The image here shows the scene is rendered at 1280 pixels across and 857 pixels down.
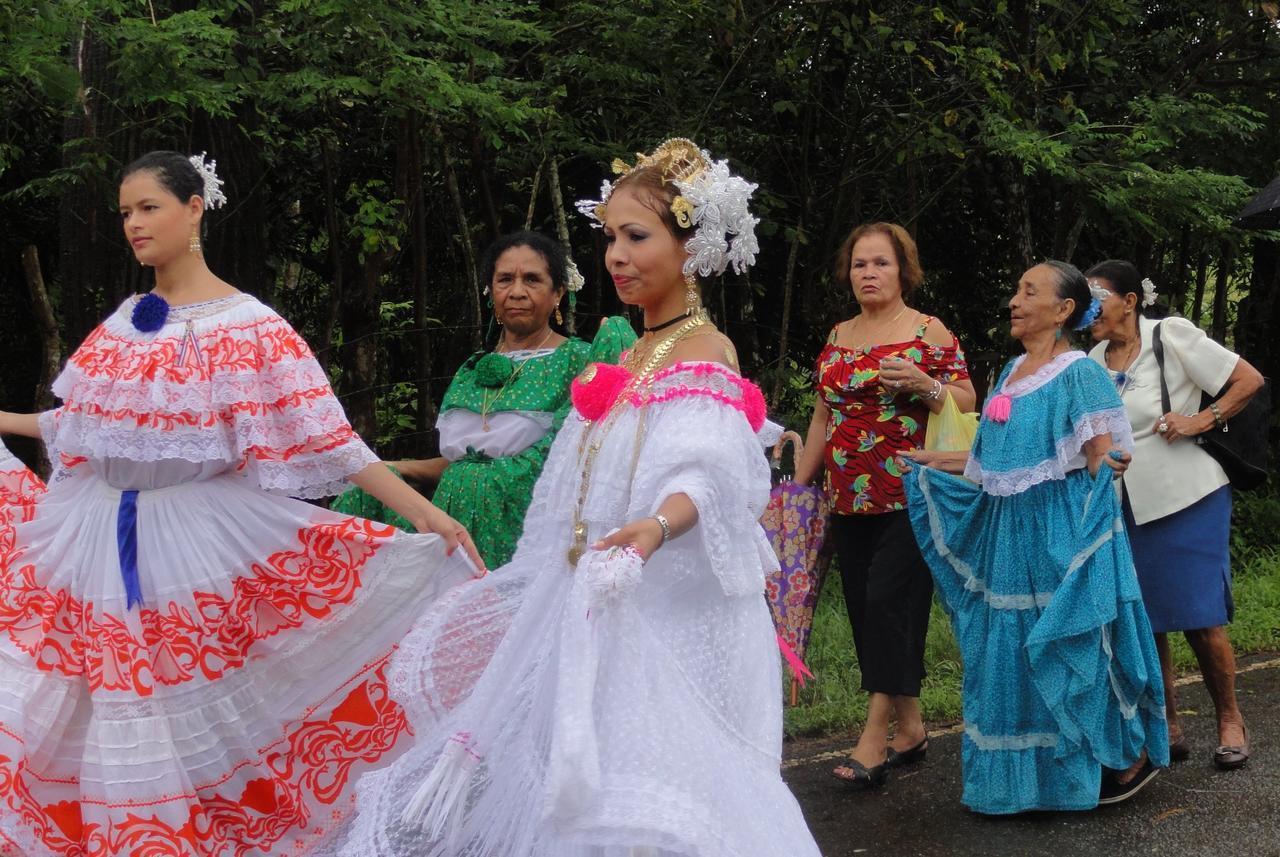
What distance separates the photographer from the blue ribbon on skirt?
4.00m

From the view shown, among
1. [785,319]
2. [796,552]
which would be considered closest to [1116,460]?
[796,552]

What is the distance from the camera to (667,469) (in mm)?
3322

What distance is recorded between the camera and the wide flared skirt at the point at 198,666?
Answer: 3.88 meters

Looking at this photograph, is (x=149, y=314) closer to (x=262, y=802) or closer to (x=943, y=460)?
(x=262, y=802)

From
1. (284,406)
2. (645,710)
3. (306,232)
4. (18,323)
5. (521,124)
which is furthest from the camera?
(18,323)

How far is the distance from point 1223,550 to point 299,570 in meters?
3.70

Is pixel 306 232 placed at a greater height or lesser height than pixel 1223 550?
greater

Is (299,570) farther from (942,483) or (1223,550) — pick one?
(1223,550)

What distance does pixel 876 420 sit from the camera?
5.54 metres

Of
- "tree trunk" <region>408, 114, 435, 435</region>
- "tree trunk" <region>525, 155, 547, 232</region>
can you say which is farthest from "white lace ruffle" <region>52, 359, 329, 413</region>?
"tree trunk" <region>525, 155, 547, 232</region>

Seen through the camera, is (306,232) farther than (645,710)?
Yes

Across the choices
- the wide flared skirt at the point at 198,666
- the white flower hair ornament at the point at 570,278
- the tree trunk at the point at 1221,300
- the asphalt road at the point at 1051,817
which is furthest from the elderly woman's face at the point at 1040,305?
the tree trunk at the point at 1221,300

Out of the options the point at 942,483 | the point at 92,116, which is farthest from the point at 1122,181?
the point at 92,116

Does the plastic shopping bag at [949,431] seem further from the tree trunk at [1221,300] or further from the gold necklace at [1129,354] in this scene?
the tree trunk at [1221,300]
